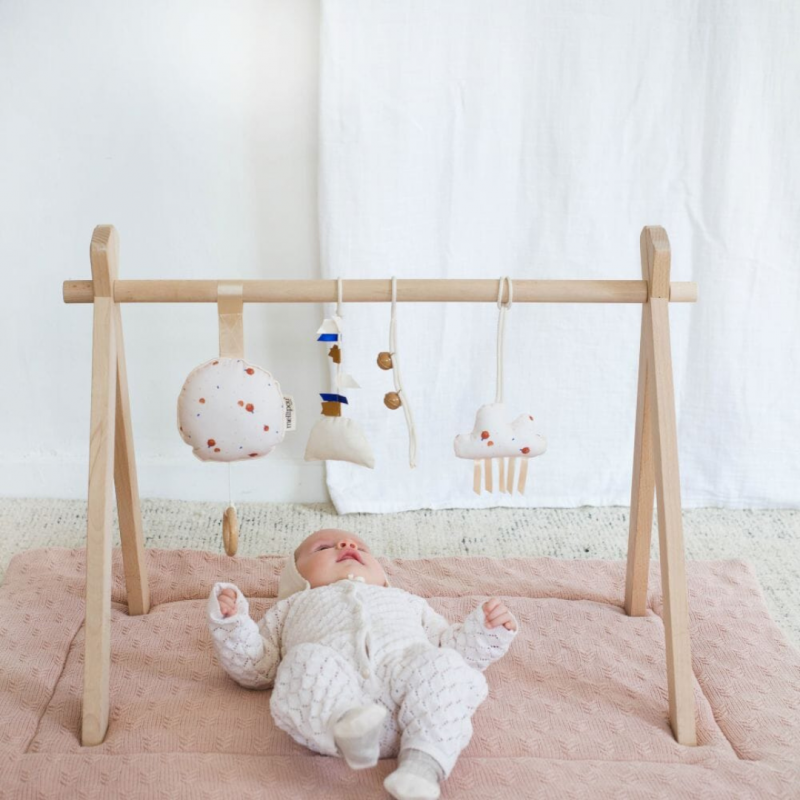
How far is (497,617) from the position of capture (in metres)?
1.33

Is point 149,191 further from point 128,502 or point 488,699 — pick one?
point 488,699

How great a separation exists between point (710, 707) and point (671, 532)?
28cm

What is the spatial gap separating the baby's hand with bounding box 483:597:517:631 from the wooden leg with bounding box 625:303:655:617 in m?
0.37

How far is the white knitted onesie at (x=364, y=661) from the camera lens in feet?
3.94

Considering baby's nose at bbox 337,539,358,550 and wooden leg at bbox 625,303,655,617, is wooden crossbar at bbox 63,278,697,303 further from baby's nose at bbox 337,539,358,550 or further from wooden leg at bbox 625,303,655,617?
baby's nose at bbox 337,539,358,550

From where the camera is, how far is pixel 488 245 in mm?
2039

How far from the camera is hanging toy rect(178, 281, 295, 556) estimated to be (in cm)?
136

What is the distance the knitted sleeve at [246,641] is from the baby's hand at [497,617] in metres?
0.32

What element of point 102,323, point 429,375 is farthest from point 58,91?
point 429,375

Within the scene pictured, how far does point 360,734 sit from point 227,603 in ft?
0.95

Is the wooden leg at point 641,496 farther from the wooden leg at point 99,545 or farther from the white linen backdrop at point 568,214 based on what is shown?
the wooden leg at point 99,545

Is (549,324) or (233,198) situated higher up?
(233,198)

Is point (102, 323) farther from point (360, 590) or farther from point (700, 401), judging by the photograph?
point (700, 401)

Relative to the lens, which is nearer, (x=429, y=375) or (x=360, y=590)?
(x=360, y=590)
